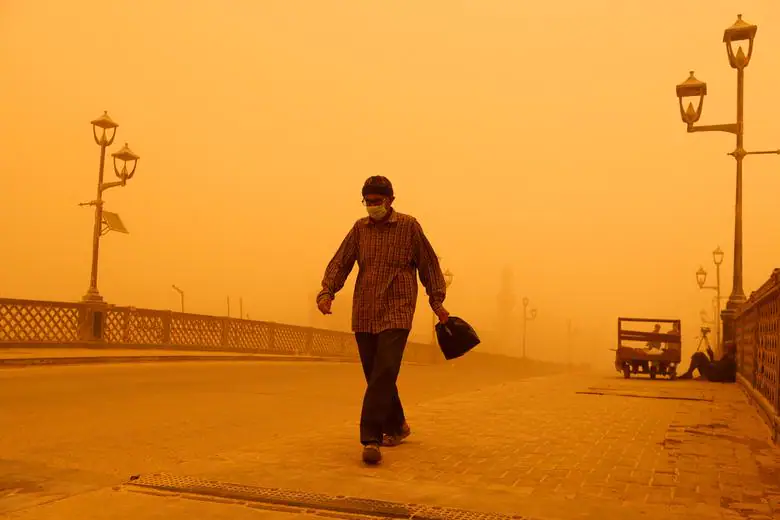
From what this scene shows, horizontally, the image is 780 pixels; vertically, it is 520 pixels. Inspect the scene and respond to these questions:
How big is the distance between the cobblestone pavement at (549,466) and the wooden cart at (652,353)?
987 cm

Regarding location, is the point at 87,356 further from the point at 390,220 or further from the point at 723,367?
the point at 390,220

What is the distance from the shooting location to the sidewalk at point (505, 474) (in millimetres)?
3788

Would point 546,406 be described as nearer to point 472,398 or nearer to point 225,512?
point 472,398

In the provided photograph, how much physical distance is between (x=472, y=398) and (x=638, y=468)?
5.12 metres

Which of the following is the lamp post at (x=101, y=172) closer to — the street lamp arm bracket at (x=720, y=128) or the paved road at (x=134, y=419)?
the paved road at (x=134, y=419)

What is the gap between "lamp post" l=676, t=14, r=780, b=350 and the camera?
1525 cm

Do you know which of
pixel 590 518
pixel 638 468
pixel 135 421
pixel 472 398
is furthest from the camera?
pixel 472 398

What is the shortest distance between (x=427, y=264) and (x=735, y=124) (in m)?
12.4

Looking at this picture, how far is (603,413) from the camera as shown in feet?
27.5

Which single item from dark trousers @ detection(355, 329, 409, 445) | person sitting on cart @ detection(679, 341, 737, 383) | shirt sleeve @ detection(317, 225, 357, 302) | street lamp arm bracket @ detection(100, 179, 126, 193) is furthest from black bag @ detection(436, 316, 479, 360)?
Answer: street lamp arm bracket @ detection(100, 179, 126, 193)

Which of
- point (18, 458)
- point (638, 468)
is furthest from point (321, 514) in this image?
point (18, 458)

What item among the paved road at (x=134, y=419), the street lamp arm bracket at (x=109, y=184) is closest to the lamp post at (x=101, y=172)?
the street lamp arm bracket at (x=109, y=184)

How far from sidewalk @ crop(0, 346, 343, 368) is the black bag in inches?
514

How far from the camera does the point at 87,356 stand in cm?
1814
